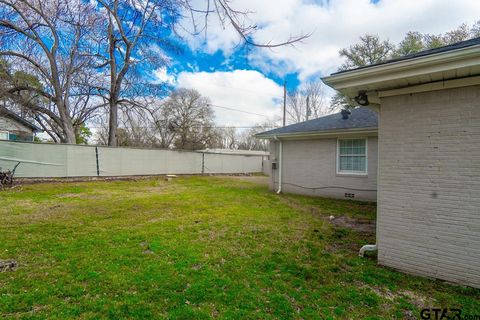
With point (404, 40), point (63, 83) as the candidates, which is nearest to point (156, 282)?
point (63, 83)

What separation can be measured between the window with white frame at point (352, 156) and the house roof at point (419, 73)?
18.0 feet

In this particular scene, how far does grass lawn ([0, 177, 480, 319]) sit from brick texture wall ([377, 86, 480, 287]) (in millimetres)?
293

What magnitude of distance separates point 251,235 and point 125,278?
7.53 ft

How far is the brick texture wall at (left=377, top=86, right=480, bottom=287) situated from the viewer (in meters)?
2.76

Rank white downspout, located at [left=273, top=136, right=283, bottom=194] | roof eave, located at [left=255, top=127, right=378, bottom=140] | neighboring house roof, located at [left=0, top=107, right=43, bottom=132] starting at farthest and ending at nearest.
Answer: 1. neighboring house roof, located at [left=0, top=107, right=43, bottom=132]
2. white downspout, located at [left=273, top=136, right=283, bottom=194]
3. roof eave, located at [left=255, top=127, right=378, bottom=140]

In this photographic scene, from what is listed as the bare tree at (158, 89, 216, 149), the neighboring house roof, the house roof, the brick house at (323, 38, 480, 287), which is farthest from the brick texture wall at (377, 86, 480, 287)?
the bare tree at (158, 89, 216, 149)

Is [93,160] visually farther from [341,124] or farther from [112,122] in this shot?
[341,124]

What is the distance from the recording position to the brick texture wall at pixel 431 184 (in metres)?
2.76

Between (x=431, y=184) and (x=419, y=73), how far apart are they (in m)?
1.34

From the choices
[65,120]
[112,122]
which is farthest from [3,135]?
[112,122]

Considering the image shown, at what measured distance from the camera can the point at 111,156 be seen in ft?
45.0

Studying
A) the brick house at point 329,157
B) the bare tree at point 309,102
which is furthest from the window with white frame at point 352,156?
the bare tree at point 309,102

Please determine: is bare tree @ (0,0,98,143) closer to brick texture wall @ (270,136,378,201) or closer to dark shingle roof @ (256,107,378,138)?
dark shingle roof @ (256,107,378,138)

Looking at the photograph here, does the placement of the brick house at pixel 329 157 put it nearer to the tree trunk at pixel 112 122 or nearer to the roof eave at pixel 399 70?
the roof eave at pixel 399 70
